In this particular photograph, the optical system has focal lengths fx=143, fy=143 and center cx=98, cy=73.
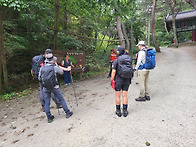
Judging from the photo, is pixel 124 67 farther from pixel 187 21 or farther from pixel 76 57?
pixel 187 21

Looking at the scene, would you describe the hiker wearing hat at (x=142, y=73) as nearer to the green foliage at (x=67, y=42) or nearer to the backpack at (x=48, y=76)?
the backpack at (x=48, y=76)

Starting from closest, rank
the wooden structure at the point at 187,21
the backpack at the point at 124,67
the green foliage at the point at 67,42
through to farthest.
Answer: the backpack at the point at 124,67
the green foliage at the point at 67,42
the wooden structure at the point at 187,21

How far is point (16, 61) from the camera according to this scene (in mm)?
9695

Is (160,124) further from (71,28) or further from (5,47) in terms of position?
(71,28)

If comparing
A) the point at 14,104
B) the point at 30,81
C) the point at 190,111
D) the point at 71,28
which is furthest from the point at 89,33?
the point at 190,111

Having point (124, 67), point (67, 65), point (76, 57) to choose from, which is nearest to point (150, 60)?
point (124, 67)

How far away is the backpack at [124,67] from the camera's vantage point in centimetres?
348

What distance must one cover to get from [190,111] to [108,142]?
248cm

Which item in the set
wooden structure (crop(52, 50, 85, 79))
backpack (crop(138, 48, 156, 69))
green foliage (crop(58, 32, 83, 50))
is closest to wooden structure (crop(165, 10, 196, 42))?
green foliage (crop(58, 32, 83, 50))

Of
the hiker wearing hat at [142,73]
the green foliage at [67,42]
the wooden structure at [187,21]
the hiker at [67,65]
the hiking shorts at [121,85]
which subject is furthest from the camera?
the wooden structure at [187,21]

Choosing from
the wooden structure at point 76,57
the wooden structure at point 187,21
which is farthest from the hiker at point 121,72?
the wooden structure at point 187,21

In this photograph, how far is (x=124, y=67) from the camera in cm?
349

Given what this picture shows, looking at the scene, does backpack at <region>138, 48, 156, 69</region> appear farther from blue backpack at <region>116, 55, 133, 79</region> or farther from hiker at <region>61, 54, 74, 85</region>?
hiker at <region>61, 54, 74, 85</region>

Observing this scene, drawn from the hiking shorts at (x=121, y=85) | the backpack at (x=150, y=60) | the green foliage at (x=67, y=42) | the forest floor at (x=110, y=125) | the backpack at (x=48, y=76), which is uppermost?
the green foliage at (x=67, y=42)
